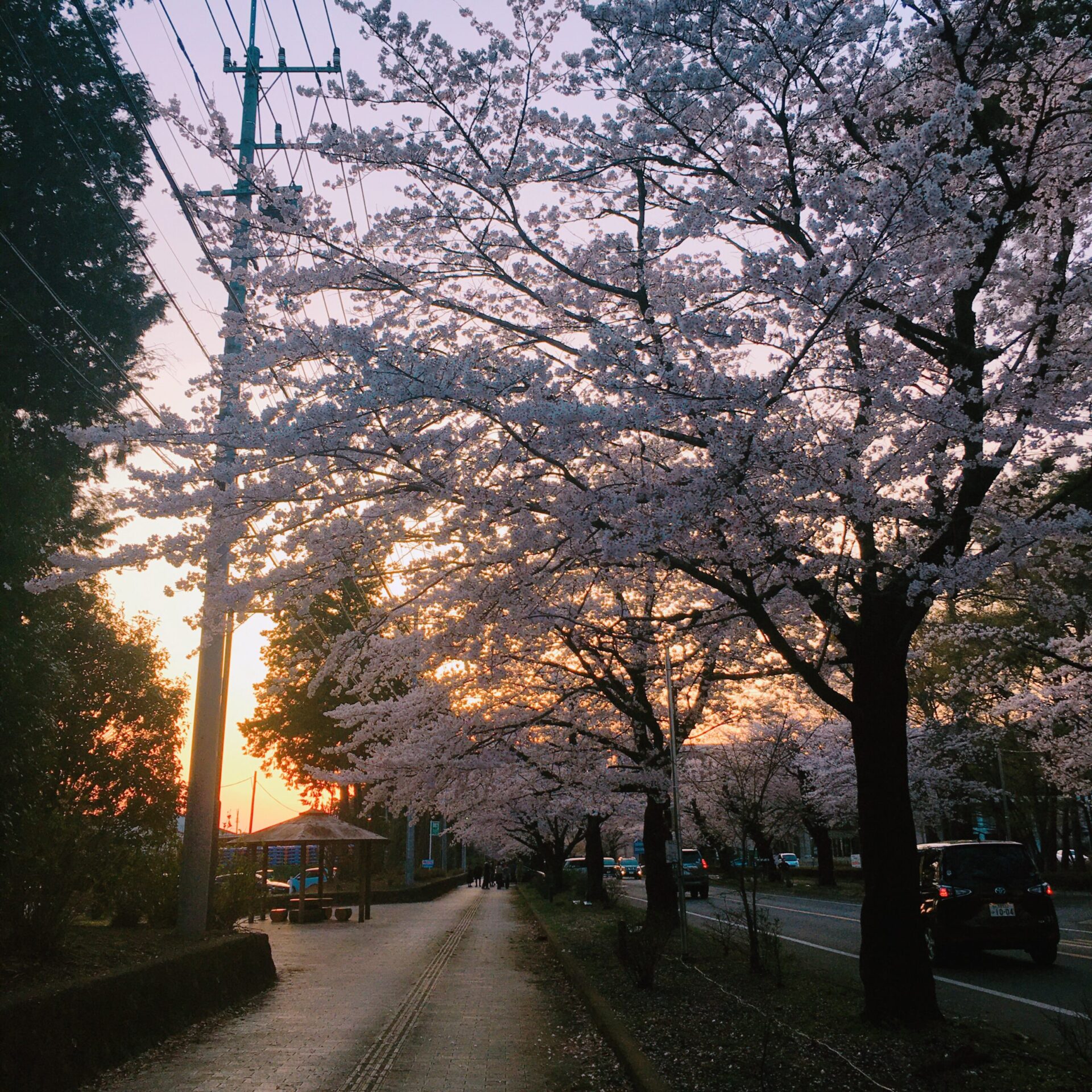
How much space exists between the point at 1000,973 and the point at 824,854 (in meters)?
27.5

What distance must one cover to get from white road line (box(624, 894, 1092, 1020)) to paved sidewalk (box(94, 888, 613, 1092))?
3.85 meters

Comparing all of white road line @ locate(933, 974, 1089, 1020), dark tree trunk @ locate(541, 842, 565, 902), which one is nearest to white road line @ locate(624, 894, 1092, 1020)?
white road line @ locate(933, 974, 1089, 1020)

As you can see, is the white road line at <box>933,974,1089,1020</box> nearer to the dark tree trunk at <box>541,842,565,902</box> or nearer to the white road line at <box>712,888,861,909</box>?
the white road line at <box>712,888,861,909</box>

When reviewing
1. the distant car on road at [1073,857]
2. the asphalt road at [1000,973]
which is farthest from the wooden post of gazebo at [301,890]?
the distant car on road at [1073,857]

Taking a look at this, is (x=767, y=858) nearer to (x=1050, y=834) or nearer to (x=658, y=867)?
(x=1050, y=834)

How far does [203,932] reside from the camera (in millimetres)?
10570

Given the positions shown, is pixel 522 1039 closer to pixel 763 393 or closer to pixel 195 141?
pixel 763 393

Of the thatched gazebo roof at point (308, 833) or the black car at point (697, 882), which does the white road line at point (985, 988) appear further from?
the black car at point (697, 882)

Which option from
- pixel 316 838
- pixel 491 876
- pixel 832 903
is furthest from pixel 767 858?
pixel 316 838

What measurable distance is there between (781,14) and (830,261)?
253 centimetres

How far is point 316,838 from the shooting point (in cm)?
2439

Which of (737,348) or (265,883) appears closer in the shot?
(737,348)

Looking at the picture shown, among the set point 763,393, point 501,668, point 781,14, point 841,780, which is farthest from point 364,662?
point 841,780

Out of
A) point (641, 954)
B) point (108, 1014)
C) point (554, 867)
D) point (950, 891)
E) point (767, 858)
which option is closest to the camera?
point (108, 1014)
